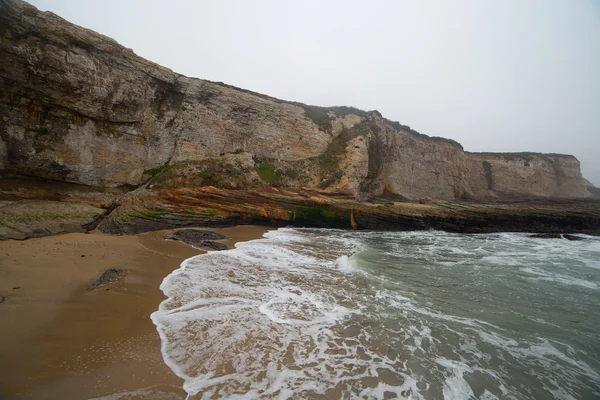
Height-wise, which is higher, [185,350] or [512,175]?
[512,175]

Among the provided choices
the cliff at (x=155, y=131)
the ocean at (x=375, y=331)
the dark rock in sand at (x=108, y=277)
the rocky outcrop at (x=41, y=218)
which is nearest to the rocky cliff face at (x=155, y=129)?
the cliff at (x=155, y=131)

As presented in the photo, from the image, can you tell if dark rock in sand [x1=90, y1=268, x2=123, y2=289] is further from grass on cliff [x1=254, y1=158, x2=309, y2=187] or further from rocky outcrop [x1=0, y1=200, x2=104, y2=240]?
grass on cliff [x1=254, y1=158, x2=309, y2=187]

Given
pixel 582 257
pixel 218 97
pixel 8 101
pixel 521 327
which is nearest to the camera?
pixel 521 327

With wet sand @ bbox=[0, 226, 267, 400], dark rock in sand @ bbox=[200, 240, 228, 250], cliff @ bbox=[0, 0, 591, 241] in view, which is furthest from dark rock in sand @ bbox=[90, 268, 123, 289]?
cliff @ bbox=[0, 0, 591, 241]

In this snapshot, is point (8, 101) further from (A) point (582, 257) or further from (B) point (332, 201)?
(A) point (582, 257)

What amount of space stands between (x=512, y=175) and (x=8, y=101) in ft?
174

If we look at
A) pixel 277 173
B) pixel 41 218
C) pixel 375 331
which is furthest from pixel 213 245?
pixel 277 173

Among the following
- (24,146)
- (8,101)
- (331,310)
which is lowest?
(331,310)

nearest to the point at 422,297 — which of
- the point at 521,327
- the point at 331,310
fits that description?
the point at 521,327

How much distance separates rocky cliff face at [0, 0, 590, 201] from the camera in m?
13.5

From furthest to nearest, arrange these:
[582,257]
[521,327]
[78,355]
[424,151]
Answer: [424,151], [582,257], [521,327], [78,355]

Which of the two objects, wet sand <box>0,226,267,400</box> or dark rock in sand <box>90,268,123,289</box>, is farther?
dark rock in sand <box>90,268,123,289</box>

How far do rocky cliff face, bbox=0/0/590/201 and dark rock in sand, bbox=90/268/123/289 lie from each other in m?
10.9

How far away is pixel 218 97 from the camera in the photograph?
891 inches
